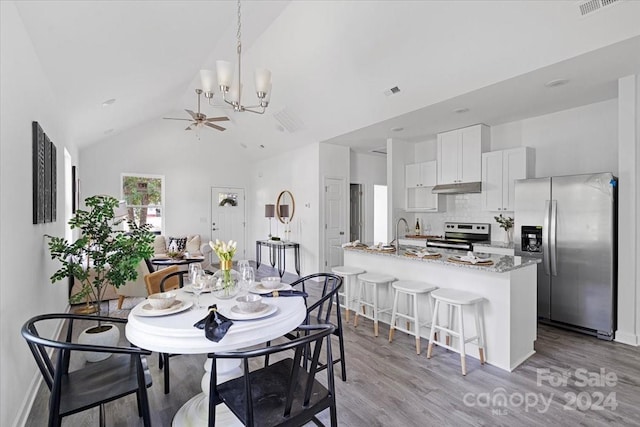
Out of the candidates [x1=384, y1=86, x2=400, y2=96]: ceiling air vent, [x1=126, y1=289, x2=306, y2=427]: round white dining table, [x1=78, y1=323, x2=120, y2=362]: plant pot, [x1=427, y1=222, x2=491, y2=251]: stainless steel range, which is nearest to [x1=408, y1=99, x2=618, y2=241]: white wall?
[x1=427, y1=222, x2=491, y2=251]: stainless steel range

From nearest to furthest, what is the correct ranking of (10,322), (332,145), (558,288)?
(10,322)
(558,288)
(332,145)

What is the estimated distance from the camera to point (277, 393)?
5.22ft

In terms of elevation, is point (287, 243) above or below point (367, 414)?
above

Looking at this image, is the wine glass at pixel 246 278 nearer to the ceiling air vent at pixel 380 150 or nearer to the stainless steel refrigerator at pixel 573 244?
the stainless steel refrigerator at pixel 573 244

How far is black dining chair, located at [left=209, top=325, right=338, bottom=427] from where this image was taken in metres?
1.32

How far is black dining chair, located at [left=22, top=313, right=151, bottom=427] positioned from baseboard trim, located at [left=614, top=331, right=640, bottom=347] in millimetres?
4434

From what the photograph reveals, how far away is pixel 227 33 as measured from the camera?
396 cm

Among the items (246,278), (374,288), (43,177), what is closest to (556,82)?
(374,288)

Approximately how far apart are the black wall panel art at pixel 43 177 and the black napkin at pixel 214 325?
1.86 m

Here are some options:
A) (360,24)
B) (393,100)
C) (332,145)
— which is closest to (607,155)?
(393,100)

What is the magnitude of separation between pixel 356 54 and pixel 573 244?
343 cm

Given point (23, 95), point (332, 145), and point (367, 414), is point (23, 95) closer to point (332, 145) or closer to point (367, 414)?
point (367, 414)

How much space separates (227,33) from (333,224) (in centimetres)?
383

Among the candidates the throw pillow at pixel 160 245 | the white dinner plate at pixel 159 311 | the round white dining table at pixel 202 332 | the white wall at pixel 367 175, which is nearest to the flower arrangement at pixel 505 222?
the white wall at pixel 367 175
